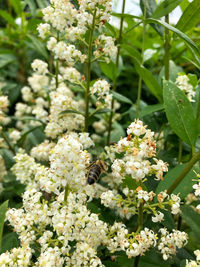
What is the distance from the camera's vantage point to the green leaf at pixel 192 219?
51.6 inches

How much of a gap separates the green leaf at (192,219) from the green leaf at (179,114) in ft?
0.92

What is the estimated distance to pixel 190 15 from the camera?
5.23 feet

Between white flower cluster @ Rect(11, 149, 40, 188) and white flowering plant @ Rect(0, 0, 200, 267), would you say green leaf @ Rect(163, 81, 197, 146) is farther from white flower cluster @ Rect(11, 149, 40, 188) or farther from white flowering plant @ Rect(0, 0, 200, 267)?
white flower cluster @ Rect(11, 149, 40, 188)

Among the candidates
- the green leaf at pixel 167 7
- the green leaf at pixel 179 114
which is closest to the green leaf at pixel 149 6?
the green leaf at pixel 167 7

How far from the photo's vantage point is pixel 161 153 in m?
1.88

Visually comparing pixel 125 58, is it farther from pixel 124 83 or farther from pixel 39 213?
pixel 39 213

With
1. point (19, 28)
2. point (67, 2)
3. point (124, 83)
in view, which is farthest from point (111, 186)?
point (19, 28)

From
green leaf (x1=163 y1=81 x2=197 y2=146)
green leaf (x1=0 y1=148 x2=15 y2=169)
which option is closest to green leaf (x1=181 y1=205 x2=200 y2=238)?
green leaf (x1=163 y1=81 x2=197 y2=146)

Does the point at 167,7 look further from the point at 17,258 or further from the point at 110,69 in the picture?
the point at 17,258

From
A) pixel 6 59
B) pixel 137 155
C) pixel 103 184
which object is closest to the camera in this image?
pixel 137 155

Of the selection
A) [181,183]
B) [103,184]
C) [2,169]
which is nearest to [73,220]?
[181,183]

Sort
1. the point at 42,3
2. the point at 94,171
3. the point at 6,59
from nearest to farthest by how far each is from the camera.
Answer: the point at 94,171 < the point at 42,3 < the point at 6,59

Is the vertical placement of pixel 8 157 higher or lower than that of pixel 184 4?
lower

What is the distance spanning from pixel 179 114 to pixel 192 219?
0.43 meters
